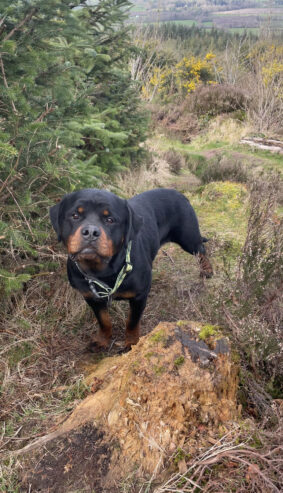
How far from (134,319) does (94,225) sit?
876 millimetres

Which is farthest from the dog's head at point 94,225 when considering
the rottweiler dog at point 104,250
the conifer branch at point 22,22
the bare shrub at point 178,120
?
the bare shrub at point 178,120

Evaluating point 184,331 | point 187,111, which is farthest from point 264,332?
point 187,111

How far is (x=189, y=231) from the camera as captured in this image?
3.98 metres

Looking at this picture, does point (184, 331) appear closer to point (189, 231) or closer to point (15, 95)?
point (15, 95)

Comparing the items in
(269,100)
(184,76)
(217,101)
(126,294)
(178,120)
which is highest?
(184,76)

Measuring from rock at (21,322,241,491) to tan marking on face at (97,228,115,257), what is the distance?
0.65 m

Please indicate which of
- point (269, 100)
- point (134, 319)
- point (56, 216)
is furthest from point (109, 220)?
point (269, 100)

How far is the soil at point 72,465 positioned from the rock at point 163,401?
0.9 inches

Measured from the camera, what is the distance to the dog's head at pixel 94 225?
2355 millimetres

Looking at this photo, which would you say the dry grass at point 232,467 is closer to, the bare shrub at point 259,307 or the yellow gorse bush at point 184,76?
the bare shrub at point 259,307

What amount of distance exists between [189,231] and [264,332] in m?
2.03

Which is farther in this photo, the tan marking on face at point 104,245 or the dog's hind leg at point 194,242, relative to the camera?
the dog's hind leg at point 194,242

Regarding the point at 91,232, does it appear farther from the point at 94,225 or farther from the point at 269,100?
the point at 269,100

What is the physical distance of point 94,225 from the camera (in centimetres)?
240
